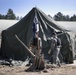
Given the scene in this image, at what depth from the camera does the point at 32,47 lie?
39.5 feet

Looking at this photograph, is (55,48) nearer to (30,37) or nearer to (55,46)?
(55,46)

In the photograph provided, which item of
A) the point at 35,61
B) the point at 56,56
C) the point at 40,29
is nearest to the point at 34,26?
the point at 40,29

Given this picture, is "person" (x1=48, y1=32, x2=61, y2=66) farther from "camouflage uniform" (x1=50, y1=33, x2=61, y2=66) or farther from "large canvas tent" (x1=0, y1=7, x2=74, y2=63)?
"large canvas tent" (x1=0, y1=7, x2=74, y2=63)

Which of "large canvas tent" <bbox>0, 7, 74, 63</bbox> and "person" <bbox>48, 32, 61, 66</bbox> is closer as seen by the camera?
"person" <bbox>48, 32, 61, 66</bbox>

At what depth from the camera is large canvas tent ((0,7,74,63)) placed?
1434cm

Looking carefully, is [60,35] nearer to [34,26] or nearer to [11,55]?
[34,26]

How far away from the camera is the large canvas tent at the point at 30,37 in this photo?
1434 cm

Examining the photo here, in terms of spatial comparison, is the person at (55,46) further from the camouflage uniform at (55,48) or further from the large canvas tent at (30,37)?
the large canvas tent at (30,37)

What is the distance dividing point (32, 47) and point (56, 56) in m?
1.54

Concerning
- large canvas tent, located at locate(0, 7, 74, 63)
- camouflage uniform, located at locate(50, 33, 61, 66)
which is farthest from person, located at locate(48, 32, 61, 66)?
large canvas tent, located at locate(0, 7, 74, 63)

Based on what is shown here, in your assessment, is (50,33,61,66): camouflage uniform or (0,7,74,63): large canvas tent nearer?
(50,33,61,66): camouflage uniform

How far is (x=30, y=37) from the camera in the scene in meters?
14.6

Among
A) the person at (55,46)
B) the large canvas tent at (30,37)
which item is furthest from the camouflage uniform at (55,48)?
the large canvas tent at (30,37)

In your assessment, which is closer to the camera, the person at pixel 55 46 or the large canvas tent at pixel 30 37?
the person at pixel 55 46
